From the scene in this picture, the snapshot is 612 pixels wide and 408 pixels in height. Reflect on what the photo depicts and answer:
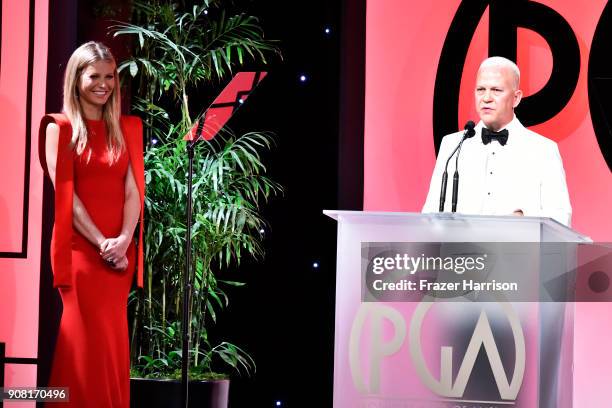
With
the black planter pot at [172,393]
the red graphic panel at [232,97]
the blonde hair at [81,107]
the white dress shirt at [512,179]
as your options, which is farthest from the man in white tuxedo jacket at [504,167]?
the black planter pot at [172,393]

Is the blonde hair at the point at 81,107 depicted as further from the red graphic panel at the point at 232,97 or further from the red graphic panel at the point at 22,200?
the red graphic panel at the point at 22,200

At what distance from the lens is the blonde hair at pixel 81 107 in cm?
421

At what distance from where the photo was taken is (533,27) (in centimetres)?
481

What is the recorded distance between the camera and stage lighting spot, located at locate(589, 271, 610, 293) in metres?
4.76

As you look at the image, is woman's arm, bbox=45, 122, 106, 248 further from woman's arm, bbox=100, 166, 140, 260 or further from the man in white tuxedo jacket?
the man in white tuxedo jacket

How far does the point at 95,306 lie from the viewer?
4133 millimetres

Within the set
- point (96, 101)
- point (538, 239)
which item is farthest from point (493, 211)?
point (96, 101)

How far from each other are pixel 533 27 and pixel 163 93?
2.16m

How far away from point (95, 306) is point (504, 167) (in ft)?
6.01

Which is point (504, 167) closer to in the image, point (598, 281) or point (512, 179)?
point (512, 179)

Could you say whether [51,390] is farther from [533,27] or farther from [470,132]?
[533,27]

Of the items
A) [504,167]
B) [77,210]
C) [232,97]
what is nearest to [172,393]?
[77,210]

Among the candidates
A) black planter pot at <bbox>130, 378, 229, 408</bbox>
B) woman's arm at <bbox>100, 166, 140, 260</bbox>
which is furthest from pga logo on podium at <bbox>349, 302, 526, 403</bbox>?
black planter pot at <bbox>130, 378, 229, 408</bbox>

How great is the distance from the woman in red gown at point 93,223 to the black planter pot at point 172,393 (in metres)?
0.69
